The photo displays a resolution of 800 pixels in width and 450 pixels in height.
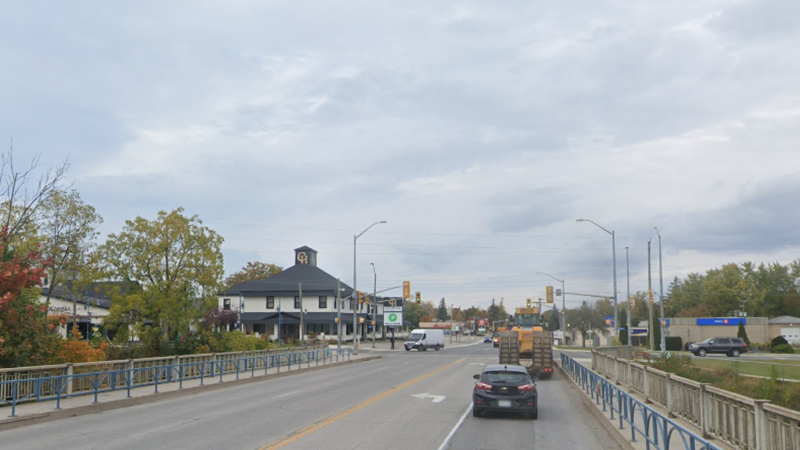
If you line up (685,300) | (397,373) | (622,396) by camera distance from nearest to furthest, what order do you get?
(622,396), (397,373), (685,300)

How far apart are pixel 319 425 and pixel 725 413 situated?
28.1 ft

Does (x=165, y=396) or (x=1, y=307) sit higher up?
(x=1, y=307)

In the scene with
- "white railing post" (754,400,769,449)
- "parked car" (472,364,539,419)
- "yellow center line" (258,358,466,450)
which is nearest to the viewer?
"white railing post" (754,400,769,449)

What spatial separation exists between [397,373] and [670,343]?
45.7 metres

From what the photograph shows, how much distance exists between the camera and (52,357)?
21.4m

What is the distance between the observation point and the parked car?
1622 cm

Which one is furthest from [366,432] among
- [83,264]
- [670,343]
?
[670,343]

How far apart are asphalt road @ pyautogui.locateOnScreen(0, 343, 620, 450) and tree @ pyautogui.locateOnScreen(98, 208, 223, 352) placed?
31.4ft

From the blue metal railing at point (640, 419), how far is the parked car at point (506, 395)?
1.95 meters

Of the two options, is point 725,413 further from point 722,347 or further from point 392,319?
point 392,319

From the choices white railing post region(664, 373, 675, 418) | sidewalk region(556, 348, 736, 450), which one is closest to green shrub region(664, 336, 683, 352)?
sidewalk region(556, 348, 736, 450)

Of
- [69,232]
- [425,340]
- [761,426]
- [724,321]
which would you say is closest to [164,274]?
[69,232]

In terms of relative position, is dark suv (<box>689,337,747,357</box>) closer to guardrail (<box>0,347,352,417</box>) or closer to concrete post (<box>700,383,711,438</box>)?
guardrail (<box>0,347,352,417</box>)

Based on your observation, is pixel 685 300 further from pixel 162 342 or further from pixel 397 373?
pixel 162 342
